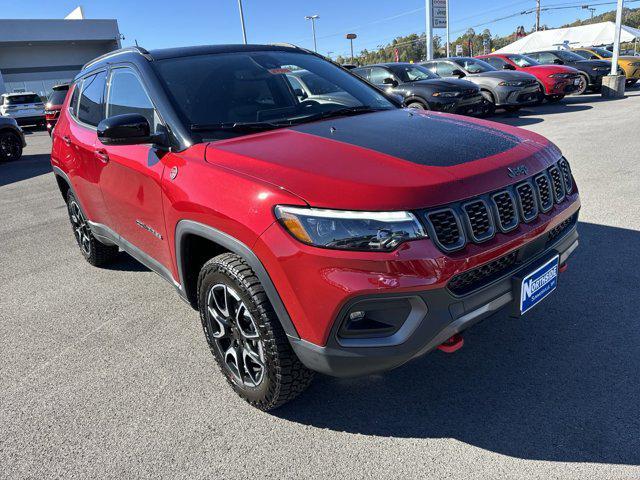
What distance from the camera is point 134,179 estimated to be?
9.80 ft

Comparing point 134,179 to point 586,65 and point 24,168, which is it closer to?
point 24,168

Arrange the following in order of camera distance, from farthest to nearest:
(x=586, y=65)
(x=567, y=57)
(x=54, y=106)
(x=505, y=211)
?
1. (x=567, y=57)
2. (x=586, y=65)
3. (x=54, y=106)
4. (x=505, y=211)

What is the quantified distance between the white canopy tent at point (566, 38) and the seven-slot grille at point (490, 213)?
46121 mm

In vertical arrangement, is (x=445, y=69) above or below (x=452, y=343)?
above

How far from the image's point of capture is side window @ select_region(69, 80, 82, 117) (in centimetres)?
427

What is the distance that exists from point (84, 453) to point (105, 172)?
1.83 metres

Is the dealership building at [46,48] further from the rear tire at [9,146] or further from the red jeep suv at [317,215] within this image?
the red jeep suv at [317,215]

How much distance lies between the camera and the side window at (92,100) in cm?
371

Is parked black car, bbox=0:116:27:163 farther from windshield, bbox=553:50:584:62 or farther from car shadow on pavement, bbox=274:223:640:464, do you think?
windshield, bbox=553:50:584:62

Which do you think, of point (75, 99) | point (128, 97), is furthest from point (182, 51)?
point (75, 99)

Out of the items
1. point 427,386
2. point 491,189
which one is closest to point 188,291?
point 427,386

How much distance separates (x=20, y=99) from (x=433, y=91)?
1898 centimetres

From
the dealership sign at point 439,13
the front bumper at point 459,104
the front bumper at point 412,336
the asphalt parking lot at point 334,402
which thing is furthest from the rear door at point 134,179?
the dealership sign at point 439,13

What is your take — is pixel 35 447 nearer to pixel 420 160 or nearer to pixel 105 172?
pixel 105 172
